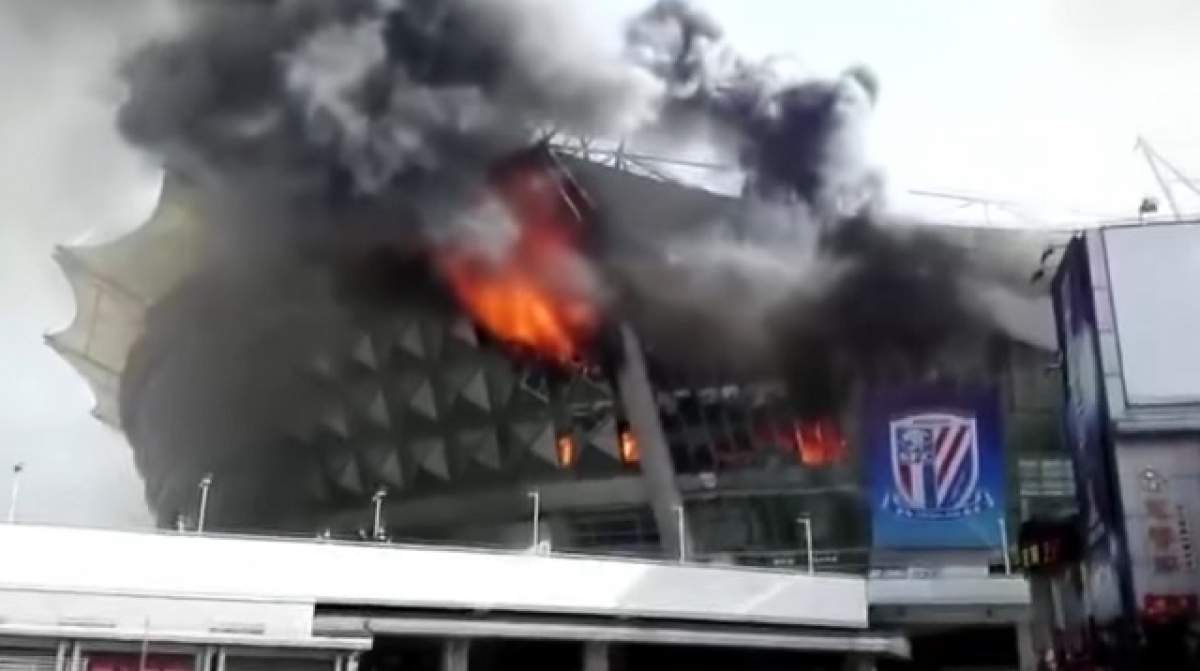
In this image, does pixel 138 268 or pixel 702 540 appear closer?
pixel 702 540

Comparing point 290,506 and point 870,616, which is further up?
point 290,506

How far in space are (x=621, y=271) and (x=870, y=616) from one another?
47.5ft

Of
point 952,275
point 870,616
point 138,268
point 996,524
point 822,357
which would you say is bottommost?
point 870,616

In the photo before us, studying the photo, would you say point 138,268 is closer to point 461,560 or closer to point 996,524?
point 461,560

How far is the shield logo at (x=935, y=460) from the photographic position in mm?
33656

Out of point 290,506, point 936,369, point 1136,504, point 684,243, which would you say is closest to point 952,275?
point 936,369

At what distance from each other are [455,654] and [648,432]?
57.4ft

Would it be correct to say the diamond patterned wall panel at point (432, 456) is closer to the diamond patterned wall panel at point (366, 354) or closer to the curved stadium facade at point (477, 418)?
the curved stadium facade at point (477, 418)

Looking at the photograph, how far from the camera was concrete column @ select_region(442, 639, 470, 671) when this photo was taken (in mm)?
25609

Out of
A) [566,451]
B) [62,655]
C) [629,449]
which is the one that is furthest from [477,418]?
[62,655]

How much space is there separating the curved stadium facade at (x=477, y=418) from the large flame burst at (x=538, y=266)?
110 cm

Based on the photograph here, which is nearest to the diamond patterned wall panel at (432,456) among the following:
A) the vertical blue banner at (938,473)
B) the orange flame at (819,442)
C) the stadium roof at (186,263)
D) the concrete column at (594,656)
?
the stadium roof at (186,263)

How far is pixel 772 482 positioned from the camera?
4212 cm

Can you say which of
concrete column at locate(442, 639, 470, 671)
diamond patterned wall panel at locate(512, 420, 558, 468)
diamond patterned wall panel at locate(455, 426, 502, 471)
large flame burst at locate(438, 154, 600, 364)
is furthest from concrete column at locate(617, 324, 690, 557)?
concrete column at locate(442, 639, 470, 671)
